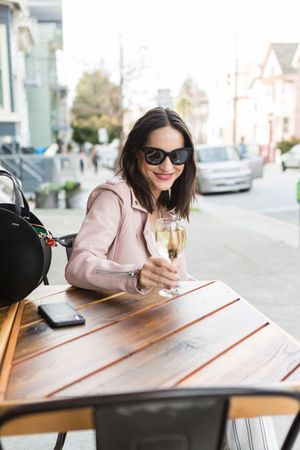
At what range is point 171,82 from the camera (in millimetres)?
12305

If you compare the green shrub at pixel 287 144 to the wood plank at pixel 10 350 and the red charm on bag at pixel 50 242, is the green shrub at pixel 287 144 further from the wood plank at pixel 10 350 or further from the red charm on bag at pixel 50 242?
the wood plank at pixel 10 350

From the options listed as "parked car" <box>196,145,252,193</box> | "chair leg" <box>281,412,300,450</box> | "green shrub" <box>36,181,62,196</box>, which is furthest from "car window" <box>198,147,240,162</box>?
"chair leg" <box>281,412,300,450</box>

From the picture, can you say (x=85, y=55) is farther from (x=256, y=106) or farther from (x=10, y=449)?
(x=10, y=449)

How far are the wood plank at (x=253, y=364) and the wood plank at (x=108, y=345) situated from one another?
15 centimetres

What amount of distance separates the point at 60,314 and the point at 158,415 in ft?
2.18

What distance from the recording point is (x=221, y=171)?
11.6 metres

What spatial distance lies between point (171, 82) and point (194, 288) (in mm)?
11350

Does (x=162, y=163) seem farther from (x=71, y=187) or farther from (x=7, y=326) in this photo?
(x=71, y=187)

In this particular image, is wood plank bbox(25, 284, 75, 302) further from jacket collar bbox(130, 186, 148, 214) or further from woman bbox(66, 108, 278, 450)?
jacket collar bbox(130, 186, 148, 214)

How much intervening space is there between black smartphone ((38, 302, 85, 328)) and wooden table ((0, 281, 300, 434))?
0.02 meters

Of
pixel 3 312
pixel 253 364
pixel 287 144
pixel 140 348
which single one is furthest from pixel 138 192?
pixel 287 144

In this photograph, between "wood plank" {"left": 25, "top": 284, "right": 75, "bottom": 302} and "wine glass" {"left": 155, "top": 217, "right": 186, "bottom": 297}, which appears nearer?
"wine glass" {"left": 155, "top": 217, "right": 186, "bottom": 297}

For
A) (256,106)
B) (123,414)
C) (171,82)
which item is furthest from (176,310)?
(256,106)

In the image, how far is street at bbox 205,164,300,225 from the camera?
8.48m
